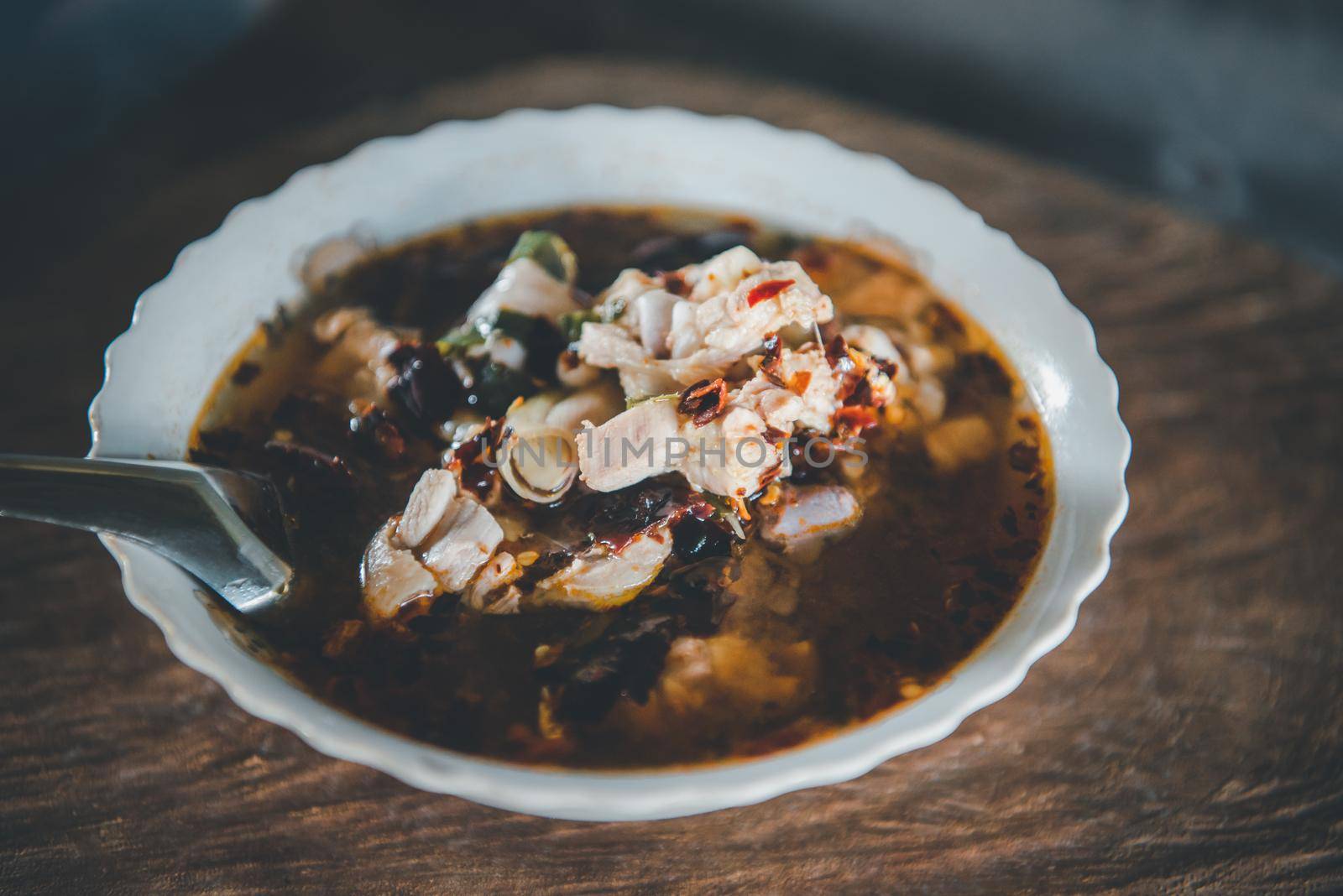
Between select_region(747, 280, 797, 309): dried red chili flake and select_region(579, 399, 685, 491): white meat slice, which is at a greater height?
select_region(747, 280, 797, 309): dried red chili flake

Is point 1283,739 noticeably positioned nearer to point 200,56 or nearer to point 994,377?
point 994,377

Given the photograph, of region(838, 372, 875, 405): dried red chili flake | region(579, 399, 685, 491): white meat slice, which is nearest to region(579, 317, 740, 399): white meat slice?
region(579, 399, 685, 491): white meat slice

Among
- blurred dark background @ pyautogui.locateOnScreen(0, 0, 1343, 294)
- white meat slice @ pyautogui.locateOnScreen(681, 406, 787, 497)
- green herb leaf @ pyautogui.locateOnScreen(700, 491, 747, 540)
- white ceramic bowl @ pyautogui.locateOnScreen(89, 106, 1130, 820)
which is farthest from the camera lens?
blurred dark background @ pyautogui.locateOnScreen(0, 0, 1343, 294)

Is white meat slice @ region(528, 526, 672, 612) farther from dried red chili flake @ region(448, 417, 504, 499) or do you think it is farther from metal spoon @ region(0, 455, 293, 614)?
Result: metal spoon @ region(0, 455, 293, 614)

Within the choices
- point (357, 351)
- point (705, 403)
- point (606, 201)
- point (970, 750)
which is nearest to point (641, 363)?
point (705, 403)

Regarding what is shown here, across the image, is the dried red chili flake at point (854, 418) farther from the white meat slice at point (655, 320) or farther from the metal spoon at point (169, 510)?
the metal spoon at point (169, 510)

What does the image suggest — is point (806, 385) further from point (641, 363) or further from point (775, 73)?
point (775, 73)
